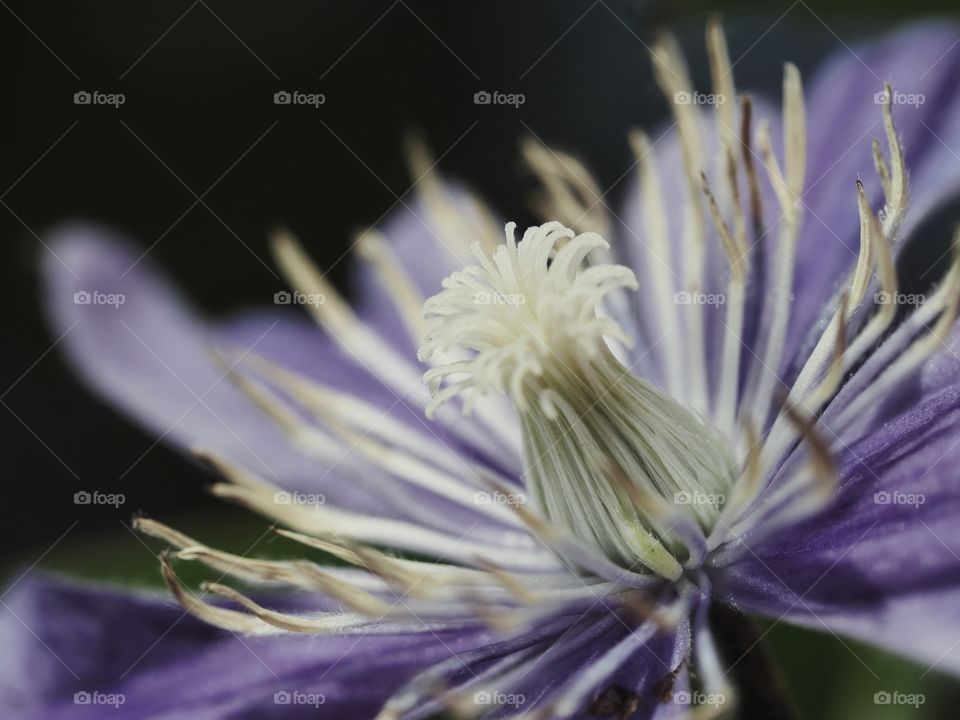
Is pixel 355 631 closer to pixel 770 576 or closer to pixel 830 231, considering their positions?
pixel 770 576

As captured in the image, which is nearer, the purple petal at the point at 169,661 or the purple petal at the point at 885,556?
the purple petal at the point at 885,556

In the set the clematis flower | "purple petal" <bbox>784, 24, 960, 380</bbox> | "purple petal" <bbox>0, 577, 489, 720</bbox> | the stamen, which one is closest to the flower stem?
the clematis flower

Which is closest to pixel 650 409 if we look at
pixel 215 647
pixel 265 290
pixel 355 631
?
pixel 355 631

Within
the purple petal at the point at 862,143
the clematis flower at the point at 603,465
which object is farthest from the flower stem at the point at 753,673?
the purple petal at the point at 862,143

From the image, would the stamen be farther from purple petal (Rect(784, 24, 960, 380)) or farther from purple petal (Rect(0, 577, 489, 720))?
purple petal (Rect(0, 577, 489, 720))

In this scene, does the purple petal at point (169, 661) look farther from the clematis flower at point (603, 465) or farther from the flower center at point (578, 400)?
the flower center at point (578, 400)

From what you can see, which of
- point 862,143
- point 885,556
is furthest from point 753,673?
point 862,143
